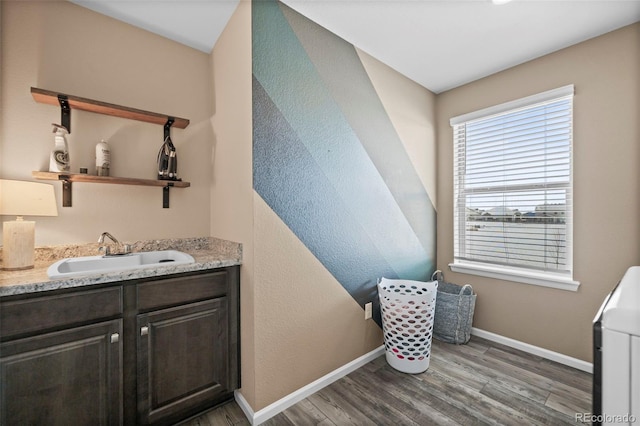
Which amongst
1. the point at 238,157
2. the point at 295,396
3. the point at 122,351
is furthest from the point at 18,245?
the point at 295,396

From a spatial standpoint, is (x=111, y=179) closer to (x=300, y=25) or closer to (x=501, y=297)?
(x=300, y=25)

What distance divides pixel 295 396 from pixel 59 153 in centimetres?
206

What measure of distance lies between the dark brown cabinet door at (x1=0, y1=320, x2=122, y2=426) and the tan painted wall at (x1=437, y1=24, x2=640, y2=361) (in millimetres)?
2967

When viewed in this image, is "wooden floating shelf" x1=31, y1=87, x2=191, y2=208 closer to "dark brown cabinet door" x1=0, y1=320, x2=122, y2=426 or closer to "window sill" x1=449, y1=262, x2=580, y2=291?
"dark brown cabinet door" x1=0, y1=320, x2=122, y2=426

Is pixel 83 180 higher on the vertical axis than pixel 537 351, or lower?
higher

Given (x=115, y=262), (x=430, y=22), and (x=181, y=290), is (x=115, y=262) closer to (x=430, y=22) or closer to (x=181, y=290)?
(x=181, y=290)

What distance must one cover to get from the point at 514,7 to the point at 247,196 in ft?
6.98

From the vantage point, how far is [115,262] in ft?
5.49

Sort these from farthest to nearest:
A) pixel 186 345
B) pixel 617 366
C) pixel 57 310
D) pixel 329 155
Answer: pixel 329 155 → pixel 186 345 → pixel 57 310 → pixel 617 366

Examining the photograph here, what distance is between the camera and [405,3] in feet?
5.67

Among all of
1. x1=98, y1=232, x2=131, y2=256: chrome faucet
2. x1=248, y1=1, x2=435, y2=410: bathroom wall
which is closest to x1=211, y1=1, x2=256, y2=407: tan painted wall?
x1=248, y1=1, x2=435, y2=410: bathroom wall

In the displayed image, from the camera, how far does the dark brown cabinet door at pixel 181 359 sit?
1422 mm

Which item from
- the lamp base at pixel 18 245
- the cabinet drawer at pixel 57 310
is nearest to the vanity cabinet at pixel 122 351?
the cabinet drawer at pixel 57 310

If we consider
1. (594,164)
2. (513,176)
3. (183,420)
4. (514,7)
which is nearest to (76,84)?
(183,420)
